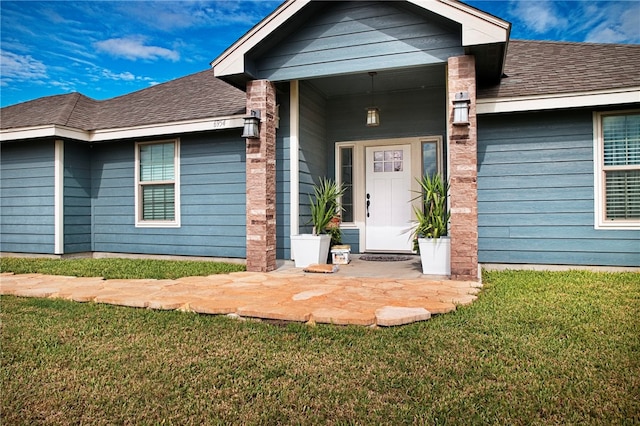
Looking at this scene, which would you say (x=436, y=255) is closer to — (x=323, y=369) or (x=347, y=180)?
(x=347, y=180)

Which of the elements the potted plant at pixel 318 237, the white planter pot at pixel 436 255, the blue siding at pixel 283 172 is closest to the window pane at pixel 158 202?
the blue siding at pixel 283 172

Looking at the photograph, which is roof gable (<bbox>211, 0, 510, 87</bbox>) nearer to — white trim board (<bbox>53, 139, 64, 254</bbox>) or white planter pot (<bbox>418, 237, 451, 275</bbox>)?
white planter pot (<bbox>418, 237, 451, 275</bbox>)

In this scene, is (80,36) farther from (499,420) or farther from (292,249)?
(499,420)

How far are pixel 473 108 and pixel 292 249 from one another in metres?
3.10

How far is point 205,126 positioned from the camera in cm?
666

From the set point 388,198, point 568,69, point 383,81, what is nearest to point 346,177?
point 388,198

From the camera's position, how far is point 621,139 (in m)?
5.36

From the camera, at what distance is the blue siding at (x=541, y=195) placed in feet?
18.0

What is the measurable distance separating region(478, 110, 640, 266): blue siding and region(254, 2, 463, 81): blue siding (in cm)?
146

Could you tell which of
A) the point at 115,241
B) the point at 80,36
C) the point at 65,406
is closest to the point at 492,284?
the point at 65,406

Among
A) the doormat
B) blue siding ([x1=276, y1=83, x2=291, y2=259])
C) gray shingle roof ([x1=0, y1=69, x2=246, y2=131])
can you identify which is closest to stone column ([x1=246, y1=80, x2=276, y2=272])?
blue siding ([x1=276, y1=83, x2=291, y2=259])

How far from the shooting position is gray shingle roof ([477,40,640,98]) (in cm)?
532

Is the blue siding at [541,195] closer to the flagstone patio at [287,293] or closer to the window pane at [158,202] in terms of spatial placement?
the flagstone patio at [287,293]

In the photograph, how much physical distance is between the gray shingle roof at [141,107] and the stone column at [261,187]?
0.94 metres
